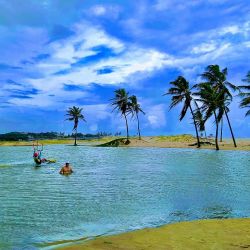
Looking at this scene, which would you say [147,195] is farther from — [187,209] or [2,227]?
[2,227]

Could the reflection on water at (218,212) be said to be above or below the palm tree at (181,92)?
below

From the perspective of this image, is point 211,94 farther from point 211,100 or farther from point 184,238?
point 184,238

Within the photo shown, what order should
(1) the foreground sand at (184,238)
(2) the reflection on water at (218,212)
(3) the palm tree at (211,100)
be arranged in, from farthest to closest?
(3) the palm tree at (211,100)
(2) the reflection on water at (218,212)
(1) the foreground sand at (184,238)

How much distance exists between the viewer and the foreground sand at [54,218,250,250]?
1136 centimetres

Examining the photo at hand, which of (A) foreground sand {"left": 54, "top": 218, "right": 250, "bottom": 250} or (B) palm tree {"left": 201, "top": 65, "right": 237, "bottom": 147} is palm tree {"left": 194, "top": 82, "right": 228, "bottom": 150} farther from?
(A) foreground sand {"left": 54, "top": 218, "right": 250, "bottom": 250}

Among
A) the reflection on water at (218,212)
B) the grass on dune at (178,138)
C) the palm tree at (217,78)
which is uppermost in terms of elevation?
the palm tree at (217,78)

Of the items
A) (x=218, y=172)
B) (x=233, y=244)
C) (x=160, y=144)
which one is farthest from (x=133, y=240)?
(x=160, y=144)

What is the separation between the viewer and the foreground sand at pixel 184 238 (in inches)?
447

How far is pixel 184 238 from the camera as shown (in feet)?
40.4

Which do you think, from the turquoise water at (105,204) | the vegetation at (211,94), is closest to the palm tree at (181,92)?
the vegetation at (211,94)

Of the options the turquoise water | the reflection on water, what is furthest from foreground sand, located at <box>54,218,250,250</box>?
the reflection on water

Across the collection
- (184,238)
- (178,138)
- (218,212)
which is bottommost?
(218,212)

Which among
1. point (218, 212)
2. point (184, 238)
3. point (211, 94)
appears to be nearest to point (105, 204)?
point (218, 212)

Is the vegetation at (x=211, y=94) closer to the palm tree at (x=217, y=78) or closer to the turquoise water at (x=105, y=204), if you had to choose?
the palm tree at (x=217, y=78)
